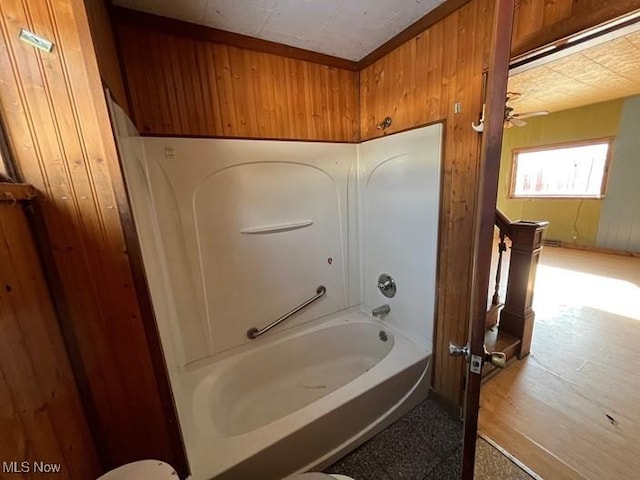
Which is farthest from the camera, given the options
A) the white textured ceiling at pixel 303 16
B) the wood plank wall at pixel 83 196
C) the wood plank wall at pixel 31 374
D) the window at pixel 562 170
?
the window at pixel 562 170

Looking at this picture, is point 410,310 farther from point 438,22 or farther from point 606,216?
point 606,216

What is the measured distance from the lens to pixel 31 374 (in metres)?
0.67

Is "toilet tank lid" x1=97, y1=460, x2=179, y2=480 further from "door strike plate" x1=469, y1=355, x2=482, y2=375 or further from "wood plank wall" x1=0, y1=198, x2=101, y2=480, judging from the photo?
"door strike plate" x1=469, y1=355, x2=482, y2=375

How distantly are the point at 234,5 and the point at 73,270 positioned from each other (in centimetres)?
153

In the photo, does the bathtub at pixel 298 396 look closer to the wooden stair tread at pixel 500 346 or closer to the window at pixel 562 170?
the wooden stair tread at pixel 500 346

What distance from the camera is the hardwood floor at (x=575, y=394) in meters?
1.38

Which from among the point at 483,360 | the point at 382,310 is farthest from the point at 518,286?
the point at 483,360

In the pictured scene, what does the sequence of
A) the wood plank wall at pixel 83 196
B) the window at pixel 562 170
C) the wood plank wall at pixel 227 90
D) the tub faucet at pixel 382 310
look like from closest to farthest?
the wood plank wall at pixel 83 196 → the wood plank wall at pixel 227 90 → the tub faucet at pixel 382 310 → the window at pixel 562 170

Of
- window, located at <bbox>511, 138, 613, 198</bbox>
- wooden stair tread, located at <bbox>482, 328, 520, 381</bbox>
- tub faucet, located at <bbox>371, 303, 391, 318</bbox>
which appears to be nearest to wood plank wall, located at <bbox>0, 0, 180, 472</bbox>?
tub faucet, located at <bbox>371, 303, 391, 318</bbox>

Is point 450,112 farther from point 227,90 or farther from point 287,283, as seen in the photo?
point 287,283

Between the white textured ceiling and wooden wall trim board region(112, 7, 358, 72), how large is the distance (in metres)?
0.03

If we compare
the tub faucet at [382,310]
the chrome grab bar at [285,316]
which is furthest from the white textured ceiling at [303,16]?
the tub faucet at [382,310]

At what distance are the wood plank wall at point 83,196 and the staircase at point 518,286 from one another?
2.36 meters

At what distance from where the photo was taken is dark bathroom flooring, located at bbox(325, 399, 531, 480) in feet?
4.46
